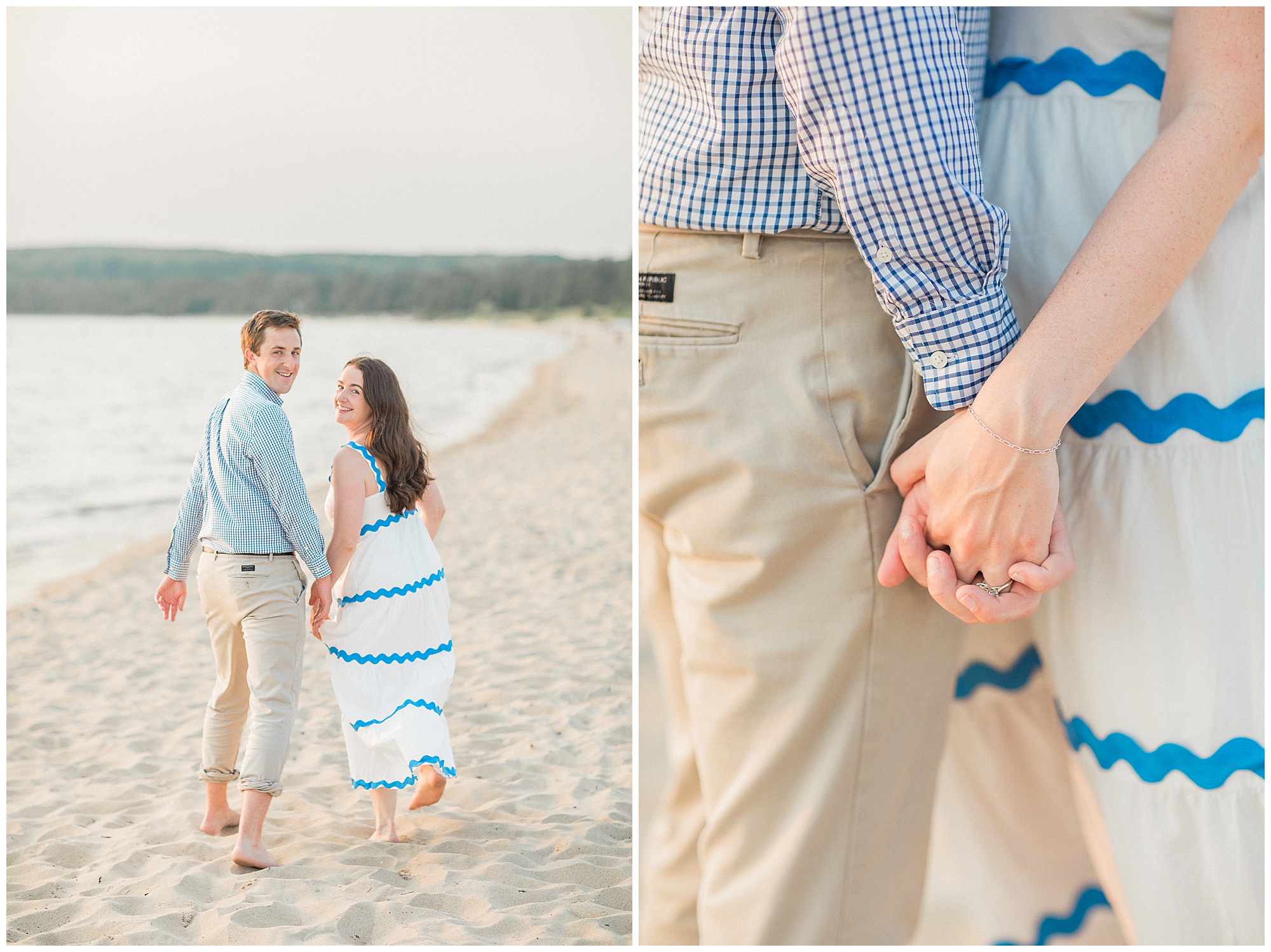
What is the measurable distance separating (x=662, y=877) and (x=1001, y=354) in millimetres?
1035

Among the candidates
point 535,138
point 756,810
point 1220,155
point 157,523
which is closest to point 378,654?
point 756,810

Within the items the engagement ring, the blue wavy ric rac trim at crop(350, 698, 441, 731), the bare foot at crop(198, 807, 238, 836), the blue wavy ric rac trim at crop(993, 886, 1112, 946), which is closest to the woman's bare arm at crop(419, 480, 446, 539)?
the blue wavy ric rac trim at crop(350, 698, 441, 731)

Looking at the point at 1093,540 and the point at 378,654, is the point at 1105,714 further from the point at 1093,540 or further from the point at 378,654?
the point at 378,654

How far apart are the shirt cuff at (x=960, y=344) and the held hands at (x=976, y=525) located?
37 mm

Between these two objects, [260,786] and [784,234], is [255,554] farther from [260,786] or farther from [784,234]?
[784,234]

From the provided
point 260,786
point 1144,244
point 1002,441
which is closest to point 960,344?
point 1002,441

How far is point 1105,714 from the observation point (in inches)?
52.4

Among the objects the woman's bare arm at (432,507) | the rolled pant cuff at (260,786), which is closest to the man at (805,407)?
the woman's bare arm at (432,507)

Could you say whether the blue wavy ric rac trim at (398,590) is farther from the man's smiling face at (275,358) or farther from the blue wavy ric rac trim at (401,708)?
the man's smiling face at (275,358)

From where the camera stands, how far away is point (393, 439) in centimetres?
163

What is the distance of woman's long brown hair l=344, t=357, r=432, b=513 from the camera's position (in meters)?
1.57

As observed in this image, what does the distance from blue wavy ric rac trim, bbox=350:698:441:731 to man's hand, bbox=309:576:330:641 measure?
246mm

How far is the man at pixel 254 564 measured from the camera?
145 cm

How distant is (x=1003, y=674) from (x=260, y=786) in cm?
129
